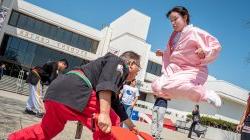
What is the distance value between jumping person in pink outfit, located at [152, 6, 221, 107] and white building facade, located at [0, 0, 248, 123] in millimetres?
27558

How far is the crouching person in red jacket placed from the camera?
260cm

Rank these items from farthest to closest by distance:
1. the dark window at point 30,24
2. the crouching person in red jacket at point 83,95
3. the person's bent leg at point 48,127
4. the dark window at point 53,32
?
1. the dark window at point 53,32
2. the dark window at point 30,24
3. the person's bent leg at point 48,127
4. the crouching person in red jacket at point 83,95

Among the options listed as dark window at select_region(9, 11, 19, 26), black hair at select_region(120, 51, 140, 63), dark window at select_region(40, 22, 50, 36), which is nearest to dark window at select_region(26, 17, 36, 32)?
dark window at select_region(40, 22, 50, 36)

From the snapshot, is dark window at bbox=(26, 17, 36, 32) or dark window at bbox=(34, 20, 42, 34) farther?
dark window at bbox=(34, 20, 42, 34)

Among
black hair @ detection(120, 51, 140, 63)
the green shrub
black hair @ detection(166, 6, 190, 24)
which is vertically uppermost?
black hair @ detection(166, 6, 190, 24)

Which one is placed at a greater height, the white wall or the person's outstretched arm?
the white wall

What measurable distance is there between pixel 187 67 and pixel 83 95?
1.46 meters

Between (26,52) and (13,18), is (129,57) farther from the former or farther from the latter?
(26,52)

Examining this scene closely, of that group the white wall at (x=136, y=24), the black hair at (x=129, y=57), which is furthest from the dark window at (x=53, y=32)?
the black hair at (x=129, y=57)

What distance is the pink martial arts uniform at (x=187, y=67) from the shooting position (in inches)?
137

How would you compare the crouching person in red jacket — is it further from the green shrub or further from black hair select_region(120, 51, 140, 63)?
the green shrub

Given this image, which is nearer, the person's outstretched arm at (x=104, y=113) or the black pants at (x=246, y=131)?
the person's outstretched arm at (x=104, y=113)

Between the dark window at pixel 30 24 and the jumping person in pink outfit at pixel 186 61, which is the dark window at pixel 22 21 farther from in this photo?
the jumping person in pink outfit at pixel 186 61

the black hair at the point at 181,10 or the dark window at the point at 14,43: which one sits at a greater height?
the dark window at the point at 14,43
